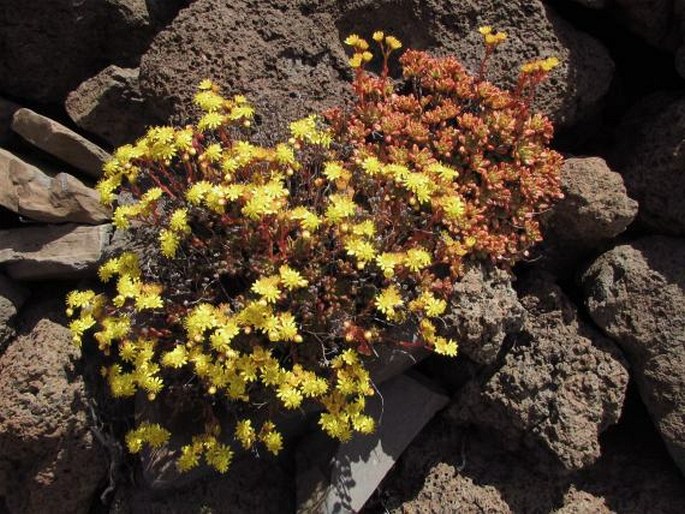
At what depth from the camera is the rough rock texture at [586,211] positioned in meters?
3.87

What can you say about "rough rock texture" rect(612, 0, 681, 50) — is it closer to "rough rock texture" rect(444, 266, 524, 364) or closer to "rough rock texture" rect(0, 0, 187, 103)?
"rough rock texture" rect(444, 266, 524, 364)

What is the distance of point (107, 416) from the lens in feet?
13.3

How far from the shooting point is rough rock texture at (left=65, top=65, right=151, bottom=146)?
4.40 meters

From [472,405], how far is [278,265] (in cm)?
130

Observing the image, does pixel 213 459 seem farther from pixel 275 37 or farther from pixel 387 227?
pixel 275 37

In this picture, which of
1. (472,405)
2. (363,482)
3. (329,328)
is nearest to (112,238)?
(329,328)

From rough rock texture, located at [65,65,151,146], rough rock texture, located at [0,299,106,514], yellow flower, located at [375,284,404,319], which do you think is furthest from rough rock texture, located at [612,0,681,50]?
rough rock texture, located at [0,299,106,514]

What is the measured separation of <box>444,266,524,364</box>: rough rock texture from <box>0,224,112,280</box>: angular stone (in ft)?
6.57

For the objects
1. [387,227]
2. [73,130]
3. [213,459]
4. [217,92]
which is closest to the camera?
[213,459]

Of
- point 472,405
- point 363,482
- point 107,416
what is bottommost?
point 107,416

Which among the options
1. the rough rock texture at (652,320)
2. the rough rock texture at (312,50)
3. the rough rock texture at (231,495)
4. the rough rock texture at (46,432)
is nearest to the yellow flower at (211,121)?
the rough rock texture at (312,50)

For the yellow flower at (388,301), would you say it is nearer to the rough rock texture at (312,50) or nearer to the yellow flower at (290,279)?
the yellow flower at (290,279)

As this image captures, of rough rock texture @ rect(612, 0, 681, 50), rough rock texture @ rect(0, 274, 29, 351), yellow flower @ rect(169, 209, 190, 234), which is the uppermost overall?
rough rock texture @ rect(612, 0, 681, 50)

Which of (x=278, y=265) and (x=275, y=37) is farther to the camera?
(x=275, y=37)
